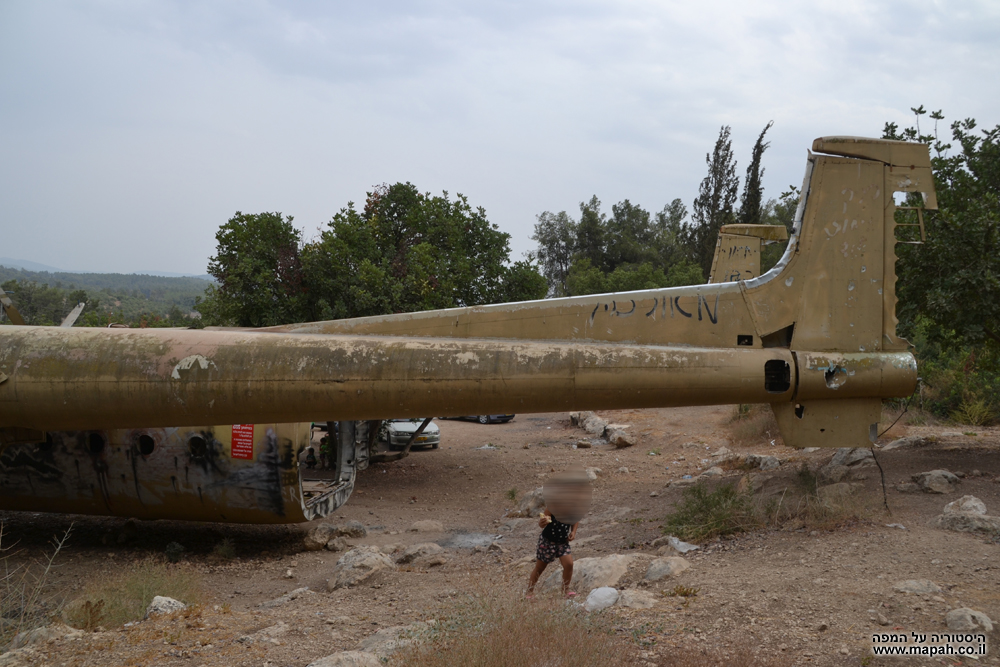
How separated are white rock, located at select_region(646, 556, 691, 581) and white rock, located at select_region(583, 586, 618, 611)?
681 millimetres

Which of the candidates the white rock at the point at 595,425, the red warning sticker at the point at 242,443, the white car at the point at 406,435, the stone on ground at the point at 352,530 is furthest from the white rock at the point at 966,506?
the white car at the point at 406,435

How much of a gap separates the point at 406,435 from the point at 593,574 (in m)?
12.6

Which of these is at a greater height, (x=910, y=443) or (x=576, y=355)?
(x=576, y=355)

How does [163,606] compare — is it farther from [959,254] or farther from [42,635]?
[959,254]

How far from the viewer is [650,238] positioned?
55.5 m

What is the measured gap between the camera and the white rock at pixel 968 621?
4.60m

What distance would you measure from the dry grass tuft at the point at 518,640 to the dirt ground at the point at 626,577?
0.41 m

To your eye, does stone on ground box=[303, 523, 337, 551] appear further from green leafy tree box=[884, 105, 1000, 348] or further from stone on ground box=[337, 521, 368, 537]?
green leafy tree box=[884, 105, 1000, 348]

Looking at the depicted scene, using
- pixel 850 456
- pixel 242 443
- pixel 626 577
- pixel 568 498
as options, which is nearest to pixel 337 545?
pixel 242 443

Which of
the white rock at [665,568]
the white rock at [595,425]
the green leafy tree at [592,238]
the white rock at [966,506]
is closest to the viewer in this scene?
the white rock at [665,568]

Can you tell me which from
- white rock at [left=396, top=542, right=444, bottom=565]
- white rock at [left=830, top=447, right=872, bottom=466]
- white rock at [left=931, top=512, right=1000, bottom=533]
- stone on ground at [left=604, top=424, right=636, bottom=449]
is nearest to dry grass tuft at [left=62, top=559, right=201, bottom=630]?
white rock at [left=396, top=542, right=444, bottom=565]

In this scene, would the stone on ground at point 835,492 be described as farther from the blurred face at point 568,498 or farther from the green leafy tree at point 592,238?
the green leafy tree at point 592,238

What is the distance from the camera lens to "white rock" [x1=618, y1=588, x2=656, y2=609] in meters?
5.64

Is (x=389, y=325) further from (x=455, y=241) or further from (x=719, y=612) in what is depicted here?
(x=455, y=241)
